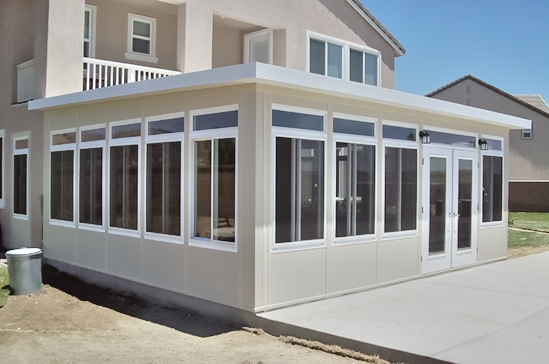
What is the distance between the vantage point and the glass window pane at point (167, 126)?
9289mm

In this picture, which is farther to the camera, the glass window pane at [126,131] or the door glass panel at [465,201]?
the door glass panel at [465,201]

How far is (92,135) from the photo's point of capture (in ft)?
37.1

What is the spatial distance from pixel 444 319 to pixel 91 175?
7.01 meters

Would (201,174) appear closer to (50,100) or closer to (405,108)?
(405,108)

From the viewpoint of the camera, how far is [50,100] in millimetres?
11820

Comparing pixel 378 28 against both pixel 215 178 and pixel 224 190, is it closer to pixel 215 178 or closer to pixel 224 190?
pixel 215 178

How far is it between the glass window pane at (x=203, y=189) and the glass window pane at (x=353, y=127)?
2029 millimetres

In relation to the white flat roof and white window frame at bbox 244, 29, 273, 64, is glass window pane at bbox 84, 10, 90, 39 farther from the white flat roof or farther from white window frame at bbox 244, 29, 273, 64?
white window frame at bbox 244, 29, 273, 64

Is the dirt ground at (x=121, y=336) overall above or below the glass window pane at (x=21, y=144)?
below

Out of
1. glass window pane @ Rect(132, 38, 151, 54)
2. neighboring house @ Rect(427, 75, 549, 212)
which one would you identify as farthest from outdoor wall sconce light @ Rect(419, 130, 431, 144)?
neighboring house @ Rect(427, 75, 549, 212)

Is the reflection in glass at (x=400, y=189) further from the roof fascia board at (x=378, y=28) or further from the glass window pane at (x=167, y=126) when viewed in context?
the roof fascia board at (x=378, y=28)

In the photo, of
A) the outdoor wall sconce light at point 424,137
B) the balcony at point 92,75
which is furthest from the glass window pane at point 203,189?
the balcony at point 92,75

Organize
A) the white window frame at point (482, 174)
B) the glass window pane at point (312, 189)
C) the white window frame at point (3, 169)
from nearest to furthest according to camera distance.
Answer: the glass window pane at point (312, 189), the white window frame at point (482, 174), the white window frame at point (3, 169)

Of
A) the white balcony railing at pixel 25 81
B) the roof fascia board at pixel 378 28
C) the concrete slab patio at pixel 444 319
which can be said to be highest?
the roof fascia board at pixel 378 28
